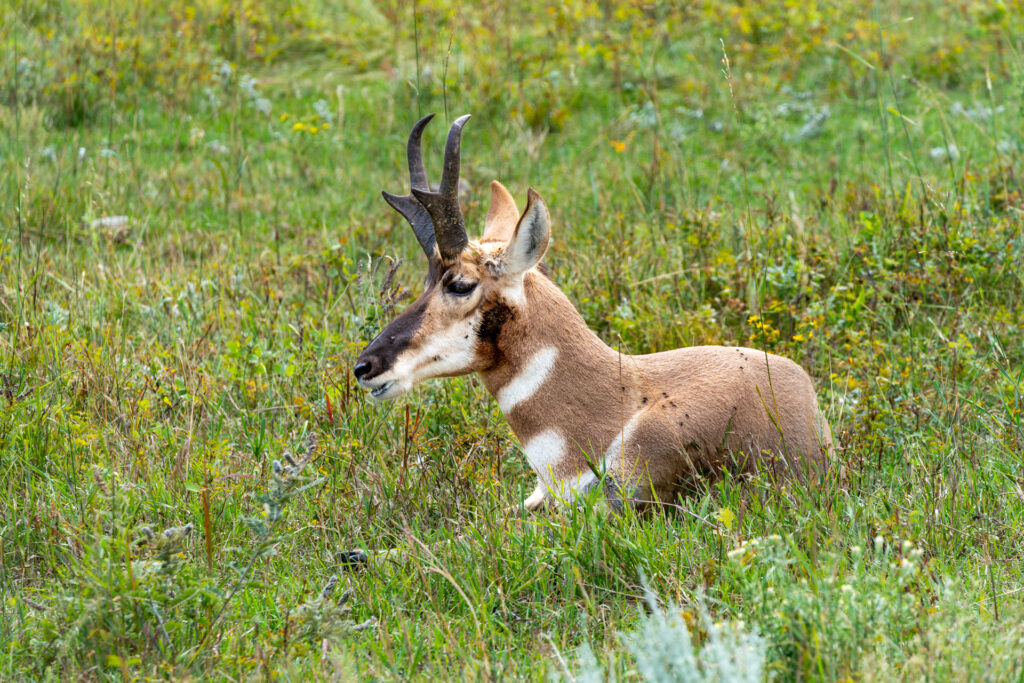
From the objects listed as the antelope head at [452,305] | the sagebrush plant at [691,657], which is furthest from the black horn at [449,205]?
the sagebrush plant at [691,657]

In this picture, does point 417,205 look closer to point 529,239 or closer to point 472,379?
point 529,239

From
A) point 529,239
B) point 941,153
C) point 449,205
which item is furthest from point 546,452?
point 941,153

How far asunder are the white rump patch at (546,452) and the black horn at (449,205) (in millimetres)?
764

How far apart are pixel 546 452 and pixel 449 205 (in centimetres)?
100

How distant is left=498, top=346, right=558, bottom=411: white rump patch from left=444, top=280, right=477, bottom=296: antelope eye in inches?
13.9

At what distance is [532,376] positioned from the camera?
3934 millimetres

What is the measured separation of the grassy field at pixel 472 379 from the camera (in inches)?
117

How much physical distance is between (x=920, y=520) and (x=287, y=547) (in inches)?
87.6

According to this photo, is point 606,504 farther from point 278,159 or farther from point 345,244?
point 278,159

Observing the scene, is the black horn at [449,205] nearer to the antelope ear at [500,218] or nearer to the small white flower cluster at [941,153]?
the antelope ear at [500,218]

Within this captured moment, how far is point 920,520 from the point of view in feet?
11.6

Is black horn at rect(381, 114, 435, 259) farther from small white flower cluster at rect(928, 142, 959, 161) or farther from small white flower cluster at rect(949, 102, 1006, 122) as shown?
small white flower cluster at rect(949, 102, 1006, 122)

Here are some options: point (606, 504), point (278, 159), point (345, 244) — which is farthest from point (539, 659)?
point (278, 159)

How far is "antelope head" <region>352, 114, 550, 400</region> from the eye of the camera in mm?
3832
